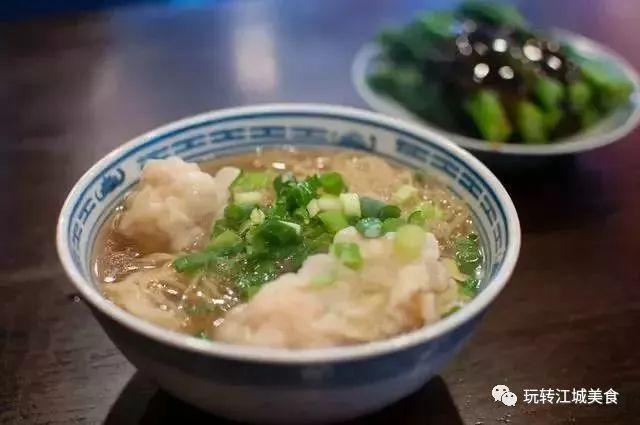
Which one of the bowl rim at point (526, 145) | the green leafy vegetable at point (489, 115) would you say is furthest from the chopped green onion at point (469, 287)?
the green leafy vegetable at point (489, 115)

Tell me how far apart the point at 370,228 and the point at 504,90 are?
101 cm

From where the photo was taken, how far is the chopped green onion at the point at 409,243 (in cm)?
105

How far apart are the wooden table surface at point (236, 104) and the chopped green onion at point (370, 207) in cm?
30

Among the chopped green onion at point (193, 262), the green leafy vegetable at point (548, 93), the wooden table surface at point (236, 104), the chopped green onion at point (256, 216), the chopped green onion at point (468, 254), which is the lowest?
the wooden table surface at point (236, 104)

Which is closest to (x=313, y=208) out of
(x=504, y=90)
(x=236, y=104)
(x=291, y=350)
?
(x=291, y=350)

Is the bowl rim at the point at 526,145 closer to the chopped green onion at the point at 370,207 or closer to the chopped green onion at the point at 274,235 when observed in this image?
the chopped green onion at the point at 370,207

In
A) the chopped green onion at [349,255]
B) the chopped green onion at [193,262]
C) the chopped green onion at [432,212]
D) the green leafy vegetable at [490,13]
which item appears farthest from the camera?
the green leafy vegetable at [490,13]

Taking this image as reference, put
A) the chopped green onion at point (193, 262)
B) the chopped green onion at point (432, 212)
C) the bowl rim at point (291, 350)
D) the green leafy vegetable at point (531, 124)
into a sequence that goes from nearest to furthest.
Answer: the bowl rim at point (291, 350) < the chopped green onion at point (193, 262) < the chopped green onion at point (432, 212) < the green leafy vegetable at point (531, 124)

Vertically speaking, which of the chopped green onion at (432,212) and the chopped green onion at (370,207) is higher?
the chopped green onion at (370,207)

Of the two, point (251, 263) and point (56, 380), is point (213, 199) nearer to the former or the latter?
point (251, 263)

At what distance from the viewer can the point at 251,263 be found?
1.18m

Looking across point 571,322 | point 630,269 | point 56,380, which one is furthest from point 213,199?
point 630,269

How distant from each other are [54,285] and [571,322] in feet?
3.25

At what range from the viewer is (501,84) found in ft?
6.57
